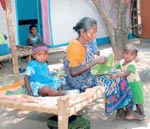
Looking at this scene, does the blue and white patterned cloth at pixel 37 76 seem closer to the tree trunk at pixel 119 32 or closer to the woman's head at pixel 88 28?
the woman's head at pixel 88 28

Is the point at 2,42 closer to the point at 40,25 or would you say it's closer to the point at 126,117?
the point at 40,25

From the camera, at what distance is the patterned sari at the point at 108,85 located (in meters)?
4.57

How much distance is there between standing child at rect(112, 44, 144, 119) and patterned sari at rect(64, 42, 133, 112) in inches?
4.0

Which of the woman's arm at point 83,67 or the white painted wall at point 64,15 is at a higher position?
the white painted wall at point 64,15

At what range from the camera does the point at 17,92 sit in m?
4.62

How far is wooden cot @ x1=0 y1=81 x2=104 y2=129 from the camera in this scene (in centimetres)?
367

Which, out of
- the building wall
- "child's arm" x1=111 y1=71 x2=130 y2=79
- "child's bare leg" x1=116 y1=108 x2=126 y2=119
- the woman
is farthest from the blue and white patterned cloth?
the building wall

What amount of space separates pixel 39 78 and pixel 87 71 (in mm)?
603

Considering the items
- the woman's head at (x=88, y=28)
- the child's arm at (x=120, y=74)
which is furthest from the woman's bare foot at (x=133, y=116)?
the woman's head at (x=88, y=28)

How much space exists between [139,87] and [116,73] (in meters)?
0.40

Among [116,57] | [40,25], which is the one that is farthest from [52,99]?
[40,25]

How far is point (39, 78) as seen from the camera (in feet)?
14.8

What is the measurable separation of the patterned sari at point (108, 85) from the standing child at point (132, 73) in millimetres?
102

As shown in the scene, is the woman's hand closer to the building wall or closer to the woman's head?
the woman's head
